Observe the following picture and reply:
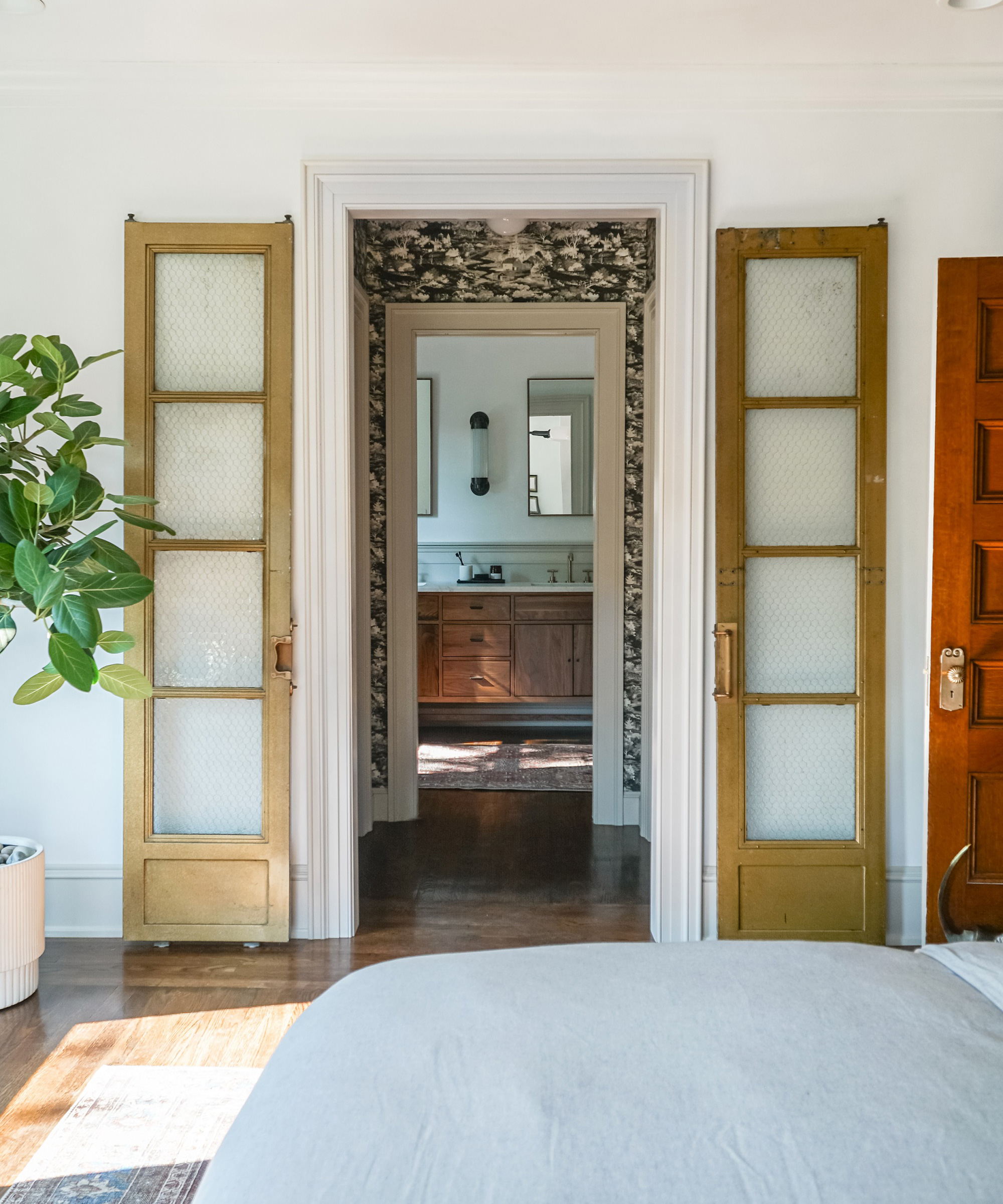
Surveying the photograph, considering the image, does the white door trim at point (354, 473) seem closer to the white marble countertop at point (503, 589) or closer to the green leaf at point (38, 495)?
the green leaf at point (38, 495)

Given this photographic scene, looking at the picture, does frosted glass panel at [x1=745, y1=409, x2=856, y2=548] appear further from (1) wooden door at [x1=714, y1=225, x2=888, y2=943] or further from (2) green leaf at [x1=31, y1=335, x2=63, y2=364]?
(2) green leaf at [x1=31, y1=335, x2=63, y2=364]

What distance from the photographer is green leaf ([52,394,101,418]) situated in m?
2.82

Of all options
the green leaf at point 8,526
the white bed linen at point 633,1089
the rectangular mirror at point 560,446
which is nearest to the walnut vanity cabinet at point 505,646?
the rectangular mirror at point 560,446

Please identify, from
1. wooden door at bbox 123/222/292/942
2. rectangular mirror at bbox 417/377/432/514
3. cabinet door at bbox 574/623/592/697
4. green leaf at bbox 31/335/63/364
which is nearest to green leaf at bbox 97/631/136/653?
wooden door at bbox 123/222/292/942

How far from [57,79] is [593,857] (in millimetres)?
3647

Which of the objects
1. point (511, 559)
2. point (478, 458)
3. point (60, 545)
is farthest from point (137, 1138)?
point (478, 458)

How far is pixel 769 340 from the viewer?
3.22 meters

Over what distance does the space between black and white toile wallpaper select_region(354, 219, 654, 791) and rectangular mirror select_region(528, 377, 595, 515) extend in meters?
2.76

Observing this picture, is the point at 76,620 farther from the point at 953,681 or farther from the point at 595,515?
the point at 595,515

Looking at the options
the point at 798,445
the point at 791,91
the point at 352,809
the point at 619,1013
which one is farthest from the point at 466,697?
the point at 619,1013

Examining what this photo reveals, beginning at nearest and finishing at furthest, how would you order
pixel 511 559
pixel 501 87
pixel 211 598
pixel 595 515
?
1. pixel 501 87
2. pixel 211 598
3. pixel 595 515
4. pixel 511 559

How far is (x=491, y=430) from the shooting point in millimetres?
7602

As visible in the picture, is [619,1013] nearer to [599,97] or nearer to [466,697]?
[599,97]

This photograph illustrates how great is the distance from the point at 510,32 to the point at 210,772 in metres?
2.59
